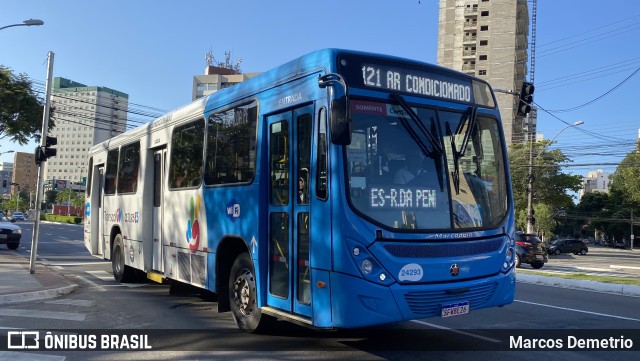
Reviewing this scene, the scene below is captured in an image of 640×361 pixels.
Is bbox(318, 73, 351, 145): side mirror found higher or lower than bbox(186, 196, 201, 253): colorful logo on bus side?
higher

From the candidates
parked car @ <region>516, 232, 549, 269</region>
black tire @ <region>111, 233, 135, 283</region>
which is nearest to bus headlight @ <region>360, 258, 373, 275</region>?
black tire @ <region>111, 233, 135, 283</region>

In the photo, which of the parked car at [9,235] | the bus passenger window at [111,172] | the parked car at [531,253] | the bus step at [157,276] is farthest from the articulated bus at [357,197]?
the parked car at [531,253]

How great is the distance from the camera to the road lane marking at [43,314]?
833 centimetres

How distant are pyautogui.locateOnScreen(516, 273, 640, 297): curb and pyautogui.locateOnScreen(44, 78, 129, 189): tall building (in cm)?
2135

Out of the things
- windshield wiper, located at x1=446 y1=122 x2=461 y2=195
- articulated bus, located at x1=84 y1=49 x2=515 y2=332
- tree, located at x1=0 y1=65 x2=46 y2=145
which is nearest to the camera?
articulated bus, located at x1=84 y1=49 x2=515 y2=332

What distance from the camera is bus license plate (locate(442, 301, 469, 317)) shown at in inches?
221

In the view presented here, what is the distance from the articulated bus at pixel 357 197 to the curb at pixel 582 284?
385 inches

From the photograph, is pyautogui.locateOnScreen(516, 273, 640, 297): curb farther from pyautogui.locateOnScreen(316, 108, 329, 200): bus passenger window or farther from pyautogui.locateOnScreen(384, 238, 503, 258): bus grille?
pyautogui.locateOnScreen(316, 108, 329, 200): bus passenger window

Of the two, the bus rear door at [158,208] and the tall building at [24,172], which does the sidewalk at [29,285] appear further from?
the tall building at [24,172]

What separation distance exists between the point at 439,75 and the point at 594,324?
17.0ft

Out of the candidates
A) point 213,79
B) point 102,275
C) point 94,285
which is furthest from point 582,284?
point 213,79

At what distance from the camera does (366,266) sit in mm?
5262

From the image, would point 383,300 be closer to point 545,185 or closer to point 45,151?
point 45,151

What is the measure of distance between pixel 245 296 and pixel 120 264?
6509 mm
